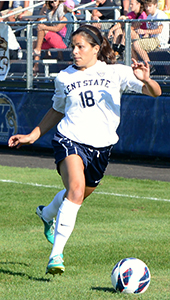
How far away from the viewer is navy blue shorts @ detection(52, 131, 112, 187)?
4969 millimetres

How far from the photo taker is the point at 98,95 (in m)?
5.02

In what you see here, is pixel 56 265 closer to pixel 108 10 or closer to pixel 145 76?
pixel 145 76

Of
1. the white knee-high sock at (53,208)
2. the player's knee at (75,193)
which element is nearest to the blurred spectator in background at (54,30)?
the white knee-high sock at (53,208)

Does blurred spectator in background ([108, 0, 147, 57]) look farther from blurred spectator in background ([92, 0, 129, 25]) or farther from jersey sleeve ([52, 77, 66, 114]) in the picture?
jersey sleeve ([52, 77, 66, 114])

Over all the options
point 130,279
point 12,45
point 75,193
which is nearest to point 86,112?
point 75,193

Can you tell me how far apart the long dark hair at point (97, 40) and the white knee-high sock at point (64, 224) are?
4.68ft

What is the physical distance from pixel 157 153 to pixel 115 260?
7783 mm

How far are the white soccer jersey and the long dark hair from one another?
0.17 m

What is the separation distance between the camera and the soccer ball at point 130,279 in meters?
4.49

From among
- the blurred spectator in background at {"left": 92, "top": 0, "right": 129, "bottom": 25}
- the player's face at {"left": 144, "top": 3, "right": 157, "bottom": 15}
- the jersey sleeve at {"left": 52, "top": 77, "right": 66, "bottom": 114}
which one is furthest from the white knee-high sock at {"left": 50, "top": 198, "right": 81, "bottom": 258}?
the blurred spectator in background at {"left": 92, "top": 0, "right": 129, "bottom": 25}

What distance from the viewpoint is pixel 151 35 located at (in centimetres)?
1260

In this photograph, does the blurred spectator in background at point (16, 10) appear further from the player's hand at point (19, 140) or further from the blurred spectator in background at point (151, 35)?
the player's hand at point (19, 140)

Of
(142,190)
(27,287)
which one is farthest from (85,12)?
(27,287)

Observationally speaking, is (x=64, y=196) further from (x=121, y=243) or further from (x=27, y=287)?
(x=121, y=243)
